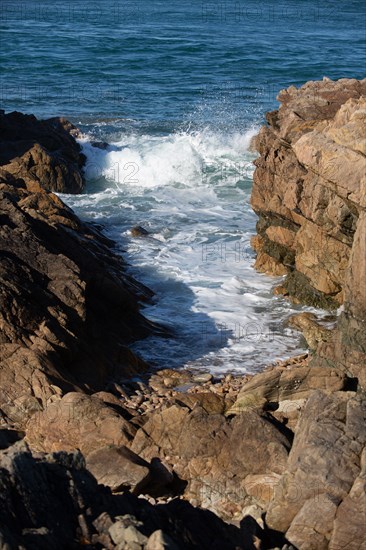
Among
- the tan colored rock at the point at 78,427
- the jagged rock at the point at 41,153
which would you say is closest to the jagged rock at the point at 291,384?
the tan colored rock at the point at 78,427

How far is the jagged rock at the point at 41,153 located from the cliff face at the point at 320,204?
6.01m

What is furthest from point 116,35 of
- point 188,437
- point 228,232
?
point 188,437

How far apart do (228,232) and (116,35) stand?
27190 millimetres

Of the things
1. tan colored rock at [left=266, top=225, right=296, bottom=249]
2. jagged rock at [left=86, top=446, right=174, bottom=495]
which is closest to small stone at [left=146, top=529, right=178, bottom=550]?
jagged rock at [left=86, top=446, right=174, bottom=495]

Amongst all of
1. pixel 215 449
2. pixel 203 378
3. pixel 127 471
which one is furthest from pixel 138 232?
pixel 127 471

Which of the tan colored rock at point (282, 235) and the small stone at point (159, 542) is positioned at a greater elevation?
the small stone at point (159, 542)

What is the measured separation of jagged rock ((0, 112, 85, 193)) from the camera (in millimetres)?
23734

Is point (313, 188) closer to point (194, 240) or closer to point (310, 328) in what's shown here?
point (310, 328)

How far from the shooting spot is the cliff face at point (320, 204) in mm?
13312

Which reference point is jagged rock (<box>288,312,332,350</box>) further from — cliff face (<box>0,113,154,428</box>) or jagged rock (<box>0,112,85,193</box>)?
jagged rock (<box>0,112,85,193</box>)

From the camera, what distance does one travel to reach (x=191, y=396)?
12867 mm

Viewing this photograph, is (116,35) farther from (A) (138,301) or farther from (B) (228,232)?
(A) (138,301)

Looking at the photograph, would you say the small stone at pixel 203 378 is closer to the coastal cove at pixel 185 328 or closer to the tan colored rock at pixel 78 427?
the coastal cove at pixel 185 328

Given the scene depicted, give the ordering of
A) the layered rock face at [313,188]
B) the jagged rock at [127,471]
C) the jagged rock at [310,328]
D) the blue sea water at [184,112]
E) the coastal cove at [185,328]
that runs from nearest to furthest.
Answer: the coastal cove at [185,328] → the jagged rock at [127,471] → the layered rock face at [313,188] → the jagged rock at [310,328] → the blue sea water at [184,112]
